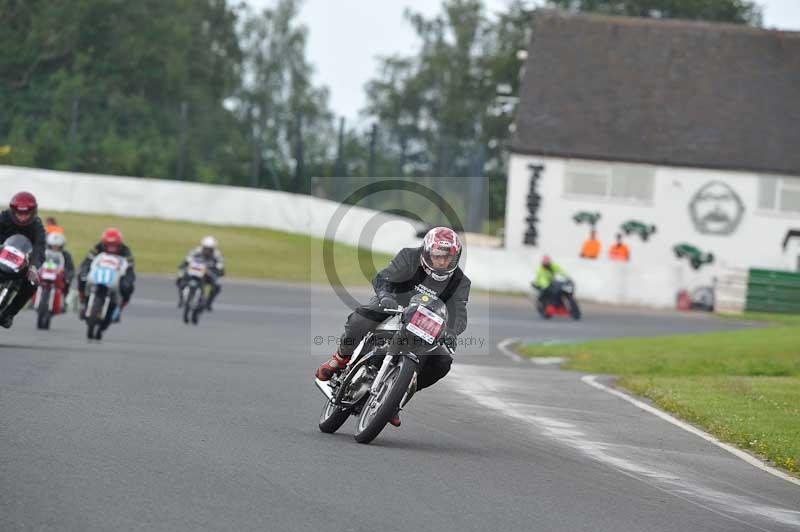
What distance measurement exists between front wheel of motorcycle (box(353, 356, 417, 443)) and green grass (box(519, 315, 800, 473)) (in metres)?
3.11

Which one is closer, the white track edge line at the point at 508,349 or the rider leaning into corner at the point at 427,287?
the rider leaning into corner at the point at 427,287

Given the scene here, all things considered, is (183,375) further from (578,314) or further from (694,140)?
(694,140)

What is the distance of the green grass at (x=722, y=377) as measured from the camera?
12633 millimetres

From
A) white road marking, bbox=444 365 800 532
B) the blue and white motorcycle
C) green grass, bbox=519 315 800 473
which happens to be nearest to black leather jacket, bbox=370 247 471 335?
white road marking, bbox=444 365 800 532

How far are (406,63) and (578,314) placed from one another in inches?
2288

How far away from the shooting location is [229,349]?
20.2 m

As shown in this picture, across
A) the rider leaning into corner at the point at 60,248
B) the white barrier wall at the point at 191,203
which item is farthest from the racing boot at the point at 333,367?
the white barrier wall at the point at 191,203

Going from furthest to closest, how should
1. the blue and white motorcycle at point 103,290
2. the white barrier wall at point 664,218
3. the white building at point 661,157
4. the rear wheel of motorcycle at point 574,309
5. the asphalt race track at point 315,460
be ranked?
the white building at point 661,157, the white barrier wall at point 664,218, the rear wheel of motorcycle at point 574,309, the blue and white motorcycle at point 103,290, the asphalt race track at point 315,460

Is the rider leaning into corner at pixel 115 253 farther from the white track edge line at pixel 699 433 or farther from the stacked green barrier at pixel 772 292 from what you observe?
the stacked green barrier at pixel 772 292

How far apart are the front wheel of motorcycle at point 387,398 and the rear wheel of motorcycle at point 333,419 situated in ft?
1.47

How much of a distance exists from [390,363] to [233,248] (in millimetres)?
34150

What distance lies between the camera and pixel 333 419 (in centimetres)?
1043

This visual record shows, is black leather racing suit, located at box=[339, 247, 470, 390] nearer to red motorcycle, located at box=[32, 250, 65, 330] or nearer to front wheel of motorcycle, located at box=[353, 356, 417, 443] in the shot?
front wheel of motorcycle, located at box=[353, 356, 417, 443]

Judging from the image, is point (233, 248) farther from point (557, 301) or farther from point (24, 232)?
point (24, 232)
